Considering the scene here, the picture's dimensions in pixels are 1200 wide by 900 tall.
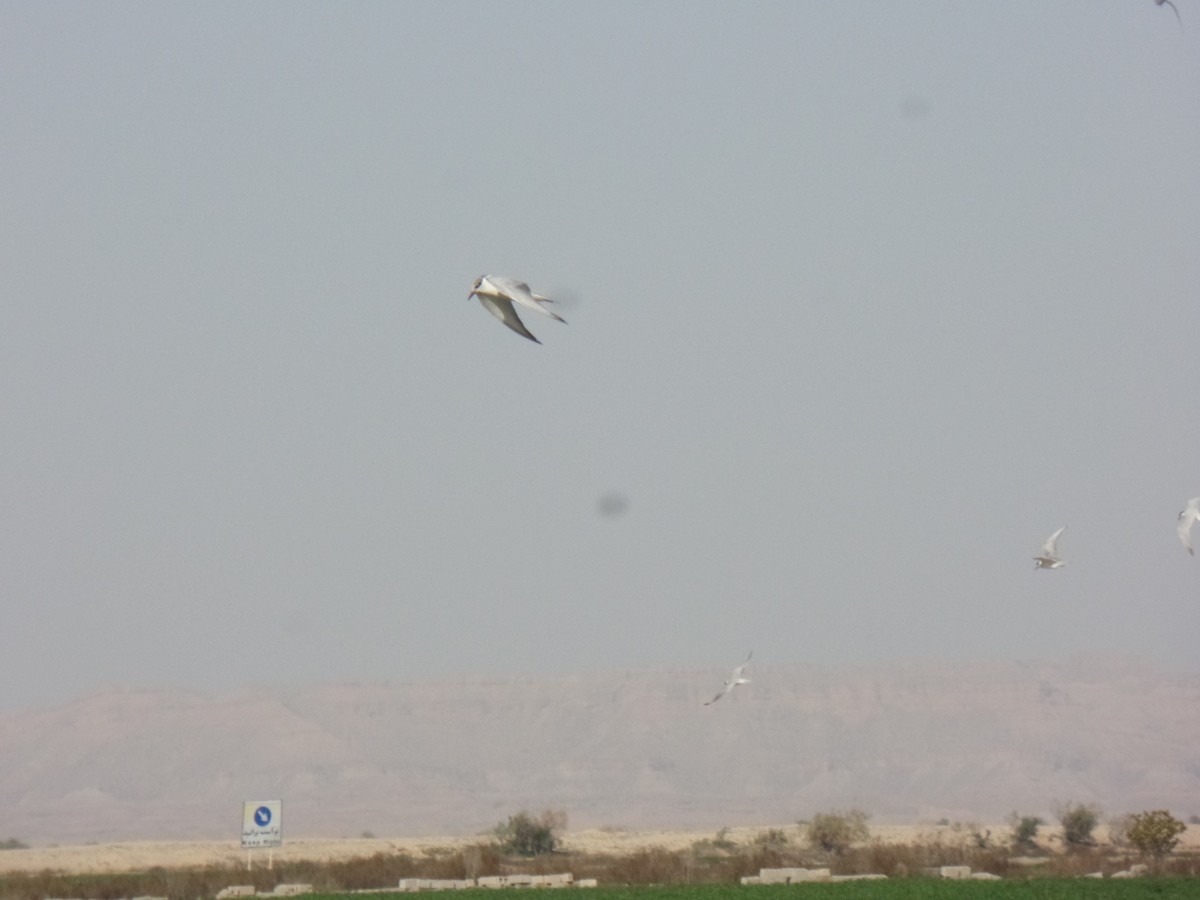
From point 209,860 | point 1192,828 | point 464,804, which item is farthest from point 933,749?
point 209,860

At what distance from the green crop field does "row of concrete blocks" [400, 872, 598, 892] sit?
2337 mm

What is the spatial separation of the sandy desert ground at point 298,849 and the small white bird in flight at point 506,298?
44.2 meters

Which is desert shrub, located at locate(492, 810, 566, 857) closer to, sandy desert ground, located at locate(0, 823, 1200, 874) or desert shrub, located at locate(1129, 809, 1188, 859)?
sandy desert ground, located at locate(0, 823, 1200, 874)

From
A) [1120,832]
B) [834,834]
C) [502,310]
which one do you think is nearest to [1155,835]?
[834,834]

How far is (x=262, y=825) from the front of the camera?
158 ft

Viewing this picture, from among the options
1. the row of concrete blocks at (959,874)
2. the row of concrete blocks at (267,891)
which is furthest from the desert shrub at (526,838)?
the row of concrete blocks at (959,874)

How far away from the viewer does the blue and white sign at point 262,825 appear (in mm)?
48188

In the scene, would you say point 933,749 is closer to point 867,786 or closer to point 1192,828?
point 867,786

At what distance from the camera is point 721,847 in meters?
67.3

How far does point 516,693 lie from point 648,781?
23724mm

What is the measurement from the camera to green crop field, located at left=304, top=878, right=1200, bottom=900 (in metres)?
39.7

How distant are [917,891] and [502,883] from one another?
1269 cm

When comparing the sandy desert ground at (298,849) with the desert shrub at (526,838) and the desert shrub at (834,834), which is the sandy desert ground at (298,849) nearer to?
the desert shrub at (526,838)

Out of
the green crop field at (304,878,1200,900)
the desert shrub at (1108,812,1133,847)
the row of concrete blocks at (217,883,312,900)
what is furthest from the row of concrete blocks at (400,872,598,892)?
the desert shrub at (1108,812,1133,847)
